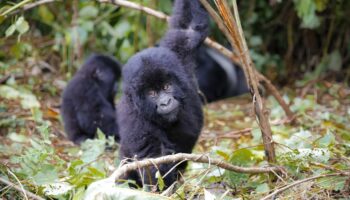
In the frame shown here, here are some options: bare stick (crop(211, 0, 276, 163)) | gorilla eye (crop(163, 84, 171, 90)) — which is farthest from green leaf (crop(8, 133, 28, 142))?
bare stick (crop(211, 0, 276, 163))

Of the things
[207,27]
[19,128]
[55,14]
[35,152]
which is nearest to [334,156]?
[207,27]

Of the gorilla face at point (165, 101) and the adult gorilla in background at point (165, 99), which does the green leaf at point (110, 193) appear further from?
the gorilla face at point (165, 101)

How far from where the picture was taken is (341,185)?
11.7 feet

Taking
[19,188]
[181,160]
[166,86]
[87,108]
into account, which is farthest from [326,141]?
[87,108]

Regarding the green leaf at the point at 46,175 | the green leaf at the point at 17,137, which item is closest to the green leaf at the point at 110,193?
the green leaf at the point at 46,175

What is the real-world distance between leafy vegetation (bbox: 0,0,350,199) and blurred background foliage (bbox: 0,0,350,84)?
16 millimetres

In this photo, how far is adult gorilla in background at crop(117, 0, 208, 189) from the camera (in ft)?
14.4

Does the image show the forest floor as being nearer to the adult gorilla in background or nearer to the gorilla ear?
the adult gorilla in background

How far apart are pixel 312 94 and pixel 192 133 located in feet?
12.3

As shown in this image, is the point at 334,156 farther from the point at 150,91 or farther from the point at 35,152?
the point at 35,152

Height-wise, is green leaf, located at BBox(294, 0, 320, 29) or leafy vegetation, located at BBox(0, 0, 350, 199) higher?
green leaf, located at BBox(294, 0, 320, 29)

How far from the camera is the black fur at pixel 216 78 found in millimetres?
9109

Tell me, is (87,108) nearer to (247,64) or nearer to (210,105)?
(210,105)

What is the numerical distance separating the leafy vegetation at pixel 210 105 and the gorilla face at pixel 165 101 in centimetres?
51
